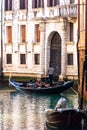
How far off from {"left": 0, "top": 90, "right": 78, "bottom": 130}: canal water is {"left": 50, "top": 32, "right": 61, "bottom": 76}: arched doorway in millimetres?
6909

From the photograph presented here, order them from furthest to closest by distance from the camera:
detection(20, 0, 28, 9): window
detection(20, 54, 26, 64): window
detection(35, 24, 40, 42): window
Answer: detection(20, 0, 28, 9): window < detection(20, 54, 26, 64): window < detection(35, 24, 40, 42): window

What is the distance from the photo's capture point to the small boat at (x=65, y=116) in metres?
19.0

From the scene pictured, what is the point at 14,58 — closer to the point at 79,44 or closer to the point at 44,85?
the point at 44,85

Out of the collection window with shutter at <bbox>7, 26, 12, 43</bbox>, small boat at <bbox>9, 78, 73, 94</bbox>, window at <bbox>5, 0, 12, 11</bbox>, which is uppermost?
window at <bbox>5, 0, 12, 11</bbox>

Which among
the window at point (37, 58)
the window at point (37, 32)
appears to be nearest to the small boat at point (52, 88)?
the window at point (37, 58)

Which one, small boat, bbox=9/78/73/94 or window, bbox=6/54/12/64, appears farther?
window, bbox=6/54/12/64

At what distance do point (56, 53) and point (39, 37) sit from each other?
2.25m

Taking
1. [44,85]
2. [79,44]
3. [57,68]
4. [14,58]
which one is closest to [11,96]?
[44,85]

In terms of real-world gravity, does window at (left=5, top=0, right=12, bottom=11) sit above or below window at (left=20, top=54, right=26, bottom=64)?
above

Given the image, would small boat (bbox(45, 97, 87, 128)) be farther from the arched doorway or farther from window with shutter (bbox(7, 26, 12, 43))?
window with shutter (bbox(7, 26, 12, 43))

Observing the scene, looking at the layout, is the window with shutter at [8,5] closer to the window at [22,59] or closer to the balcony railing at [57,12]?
the balcony railing at [57,12]

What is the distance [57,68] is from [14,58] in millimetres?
4870

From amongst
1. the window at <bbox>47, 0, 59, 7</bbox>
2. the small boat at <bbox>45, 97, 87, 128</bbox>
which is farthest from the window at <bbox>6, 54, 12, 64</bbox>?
the small boat at <bbox>45, 97, 87, 128</bbox>

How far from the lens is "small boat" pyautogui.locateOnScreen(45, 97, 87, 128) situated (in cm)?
1902
